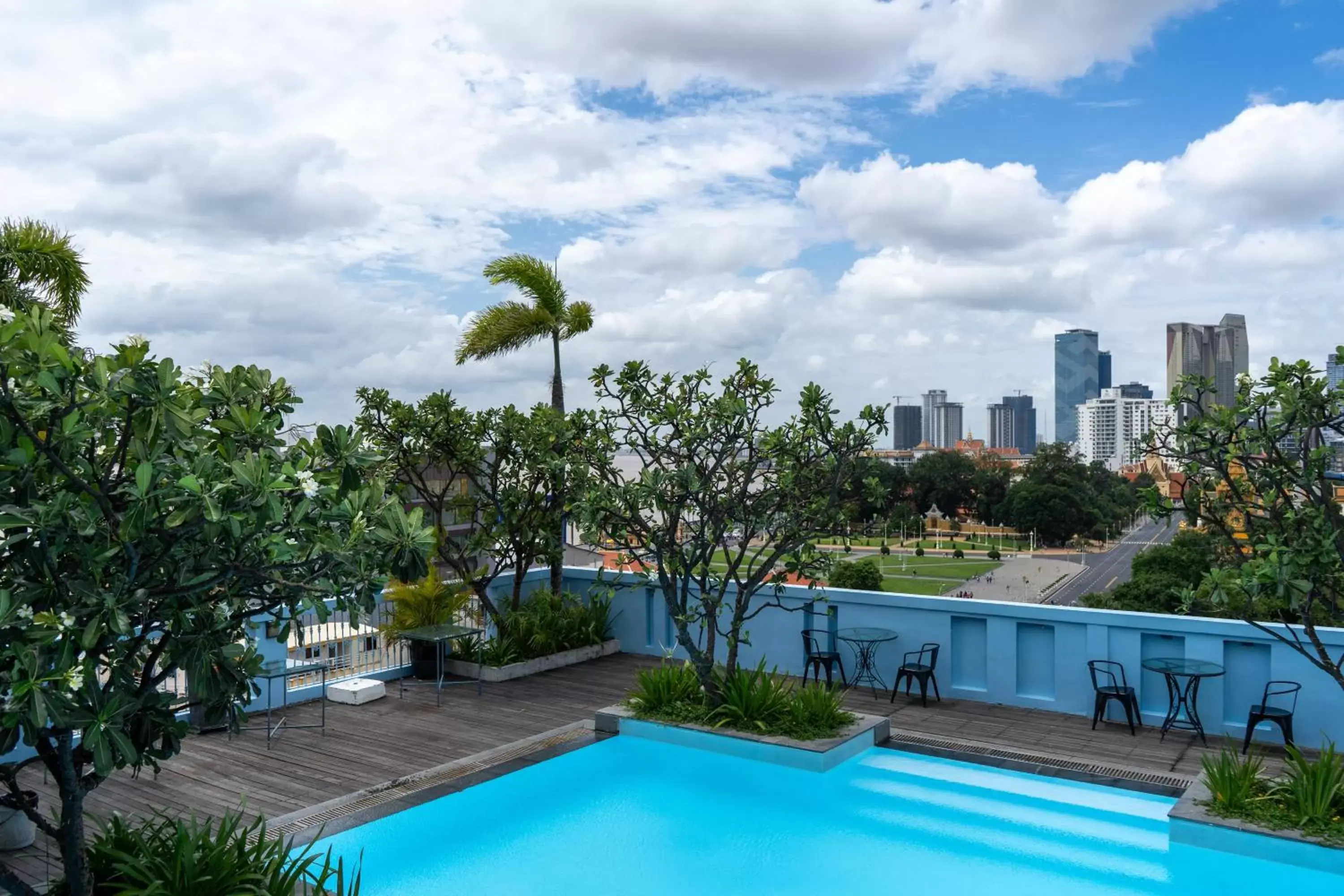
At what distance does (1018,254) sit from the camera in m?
42.7

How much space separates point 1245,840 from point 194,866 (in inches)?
247

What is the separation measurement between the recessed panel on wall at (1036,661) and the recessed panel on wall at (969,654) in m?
0.36

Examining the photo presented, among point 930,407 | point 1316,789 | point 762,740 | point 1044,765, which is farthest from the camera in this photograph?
point 930,407

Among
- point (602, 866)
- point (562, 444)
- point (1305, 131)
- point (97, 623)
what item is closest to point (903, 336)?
point (1305, 131)

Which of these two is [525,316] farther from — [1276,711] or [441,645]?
[1276,711]

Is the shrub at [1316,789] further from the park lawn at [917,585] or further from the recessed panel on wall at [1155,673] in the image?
the park lawn at [917,585]

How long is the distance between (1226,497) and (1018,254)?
1496 inches

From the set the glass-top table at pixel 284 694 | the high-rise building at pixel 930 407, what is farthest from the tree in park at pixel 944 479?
the glass-top table at pixel 284 694

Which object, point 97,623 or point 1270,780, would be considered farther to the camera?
point 1270,780

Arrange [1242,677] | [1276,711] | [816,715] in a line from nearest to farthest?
[1276,711], [816,715], [1242,677]

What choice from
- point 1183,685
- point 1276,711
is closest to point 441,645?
point 1183,685

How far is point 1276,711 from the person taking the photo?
823 cm

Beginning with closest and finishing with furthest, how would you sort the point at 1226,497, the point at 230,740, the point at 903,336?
1. the point at 1226,497
2. the point at 230,740
3. the point at 903,336

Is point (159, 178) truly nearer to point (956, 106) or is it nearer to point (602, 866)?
point (602, 866)
